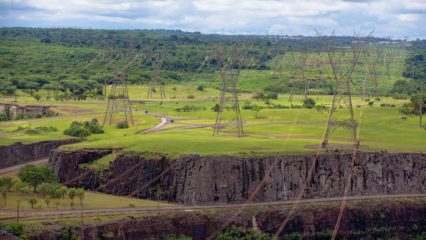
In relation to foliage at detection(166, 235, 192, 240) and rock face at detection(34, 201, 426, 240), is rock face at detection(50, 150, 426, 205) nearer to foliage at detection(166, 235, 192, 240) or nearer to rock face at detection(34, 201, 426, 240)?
rock face at detection(34, 201, 426, 240)

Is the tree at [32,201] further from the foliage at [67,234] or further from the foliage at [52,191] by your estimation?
the foliage at [67,234]

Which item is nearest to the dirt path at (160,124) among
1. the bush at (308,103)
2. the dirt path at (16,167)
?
the dirt path at (16,167)

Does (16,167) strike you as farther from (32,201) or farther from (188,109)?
(188,109)

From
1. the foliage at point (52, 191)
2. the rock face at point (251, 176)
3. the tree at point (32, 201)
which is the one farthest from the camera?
the rock face at point (251, 176)

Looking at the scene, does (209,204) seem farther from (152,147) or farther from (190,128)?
(190,128)

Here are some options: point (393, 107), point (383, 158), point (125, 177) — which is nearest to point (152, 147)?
point (125, 177)

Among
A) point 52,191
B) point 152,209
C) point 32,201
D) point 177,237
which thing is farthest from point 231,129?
point 32,201

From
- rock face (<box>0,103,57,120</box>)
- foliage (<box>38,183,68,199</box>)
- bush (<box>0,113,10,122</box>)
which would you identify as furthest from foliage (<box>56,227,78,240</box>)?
rock face (<box>0,103,57,120</box>)
